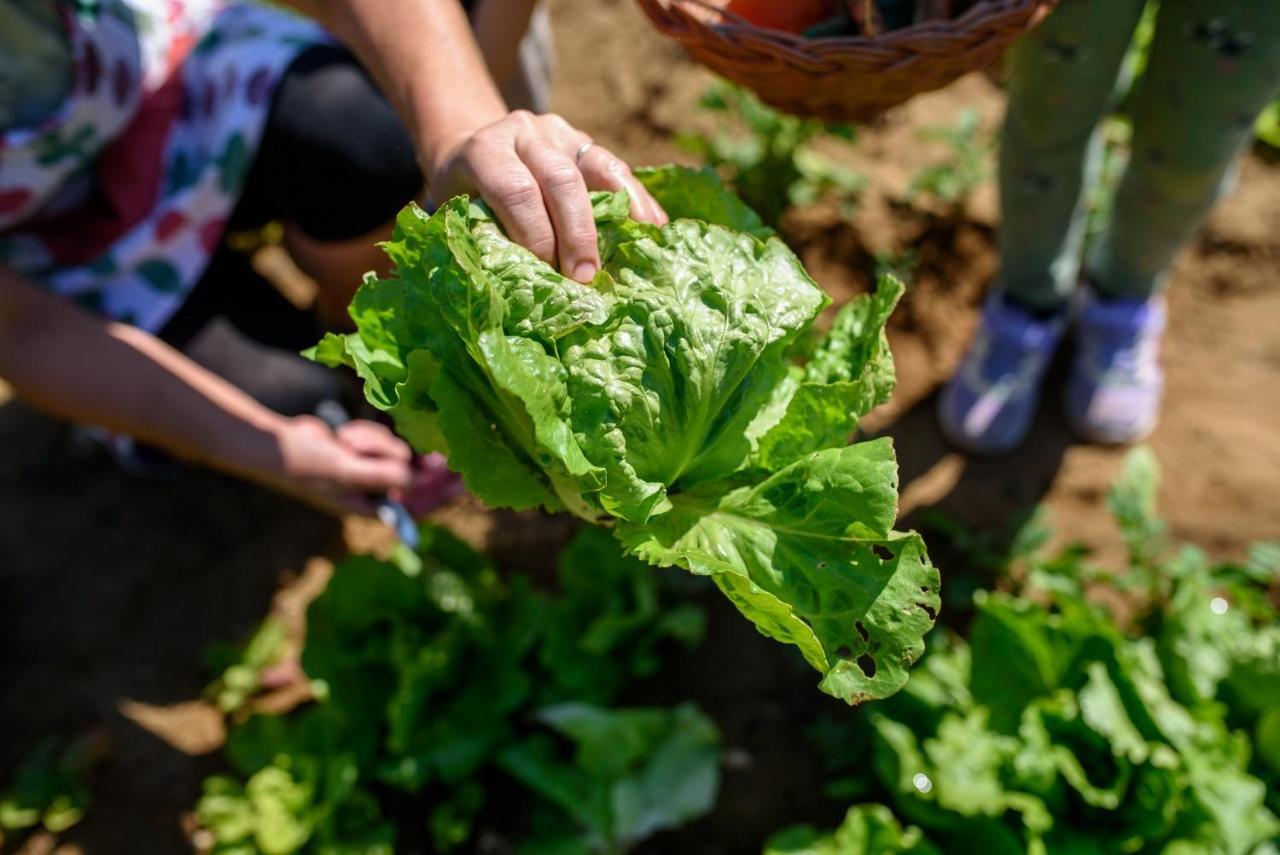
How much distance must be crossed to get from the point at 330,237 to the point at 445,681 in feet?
4.50

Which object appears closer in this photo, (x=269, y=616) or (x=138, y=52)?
(x=138, y=52)

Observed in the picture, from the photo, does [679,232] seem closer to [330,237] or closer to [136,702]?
[330,237]

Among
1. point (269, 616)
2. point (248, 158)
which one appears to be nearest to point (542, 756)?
point (269, 616)

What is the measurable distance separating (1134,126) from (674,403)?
1755 millimetres

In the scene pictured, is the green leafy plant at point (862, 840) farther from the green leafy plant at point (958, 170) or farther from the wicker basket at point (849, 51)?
the green leafy plant at point (958, 170)

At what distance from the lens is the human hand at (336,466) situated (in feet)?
7.82

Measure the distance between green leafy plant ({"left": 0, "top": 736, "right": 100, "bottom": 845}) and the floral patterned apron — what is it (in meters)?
1.26

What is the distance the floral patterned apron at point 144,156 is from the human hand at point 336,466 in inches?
23.4

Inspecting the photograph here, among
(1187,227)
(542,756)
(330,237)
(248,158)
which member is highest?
(1187,227)

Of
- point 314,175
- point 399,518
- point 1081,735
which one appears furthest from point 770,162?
point 1081,735

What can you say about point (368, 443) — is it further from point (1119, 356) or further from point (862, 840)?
point (1119, 356)

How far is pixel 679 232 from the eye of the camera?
56.9 inches

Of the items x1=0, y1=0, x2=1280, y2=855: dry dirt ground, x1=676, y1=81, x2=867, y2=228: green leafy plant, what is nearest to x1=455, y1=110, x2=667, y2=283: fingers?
x1=0, y1=0, x2=1280, y2=855: dry dirt ground

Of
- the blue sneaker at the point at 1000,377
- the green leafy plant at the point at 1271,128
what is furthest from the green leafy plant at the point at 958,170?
the green leafy plant at the point at 1271,128
